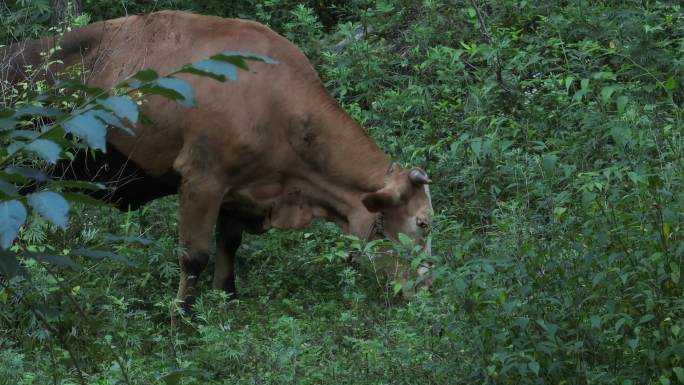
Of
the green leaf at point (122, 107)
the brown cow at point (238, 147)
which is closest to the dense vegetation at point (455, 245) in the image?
the brown cow at point (238, 147)

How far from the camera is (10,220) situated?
2.11 metres

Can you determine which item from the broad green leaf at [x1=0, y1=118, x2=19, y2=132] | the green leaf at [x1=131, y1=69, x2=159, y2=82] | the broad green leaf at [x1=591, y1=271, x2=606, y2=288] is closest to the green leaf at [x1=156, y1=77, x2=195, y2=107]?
the green leaf at [x1=131, y1=69, x2=159, y2=82]

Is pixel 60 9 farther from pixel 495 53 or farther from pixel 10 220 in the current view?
pixel 10 220

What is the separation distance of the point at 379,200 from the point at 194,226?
1.29 metres

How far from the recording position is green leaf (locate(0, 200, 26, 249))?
2.06m

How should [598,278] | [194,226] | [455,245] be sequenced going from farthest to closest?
1. [194,226]
2. [455,245]
3. [598,278]

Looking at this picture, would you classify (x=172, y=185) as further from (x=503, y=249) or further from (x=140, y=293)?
(x=503, y=249)

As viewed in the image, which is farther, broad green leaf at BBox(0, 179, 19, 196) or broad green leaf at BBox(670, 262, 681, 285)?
broad green leaf at BBox(670, 262, 681, 285)

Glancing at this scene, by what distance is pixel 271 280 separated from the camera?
27.6 feet

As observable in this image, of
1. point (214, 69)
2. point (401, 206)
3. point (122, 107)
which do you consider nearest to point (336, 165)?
point (401, 206)

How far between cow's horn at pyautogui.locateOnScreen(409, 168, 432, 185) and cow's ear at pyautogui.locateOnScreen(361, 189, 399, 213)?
0.17 m

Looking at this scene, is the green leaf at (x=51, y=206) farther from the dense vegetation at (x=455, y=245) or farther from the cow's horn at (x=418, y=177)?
the cow's horn at (x=418, y=177)

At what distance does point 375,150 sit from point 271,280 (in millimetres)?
1238

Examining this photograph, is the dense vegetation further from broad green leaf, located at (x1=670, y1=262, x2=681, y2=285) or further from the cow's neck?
the cow's neck
